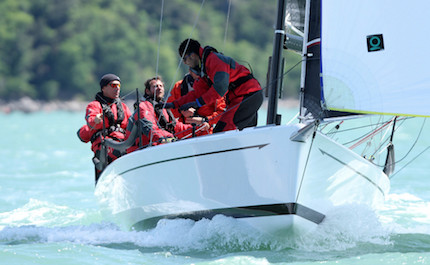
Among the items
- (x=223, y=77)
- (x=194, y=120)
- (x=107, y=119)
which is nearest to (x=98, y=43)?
(x=107, y=119)

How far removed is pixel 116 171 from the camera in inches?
229

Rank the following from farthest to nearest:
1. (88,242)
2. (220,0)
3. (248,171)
A: (220,0) → (88,242) → (248,171)

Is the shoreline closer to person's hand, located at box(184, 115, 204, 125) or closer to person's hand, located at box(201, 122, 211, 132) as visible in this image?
person's hand, located at box(184, 115, 204, 125)

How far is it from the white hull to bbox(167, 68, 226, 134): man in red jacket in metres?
0.68

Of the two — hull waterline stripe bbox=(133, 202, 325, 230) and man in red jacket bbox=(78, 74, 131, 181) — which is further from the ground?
man in red jacket bbox=(78, 74, 131, 181)

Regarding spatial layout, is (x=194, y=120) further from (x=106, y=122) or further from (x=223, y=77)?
(x=223, y=77)

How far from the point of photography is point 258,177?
4742 mm

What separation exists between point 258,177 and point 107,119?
228 centimetres

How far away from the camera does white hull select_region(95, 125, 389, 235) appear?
15.2 ft

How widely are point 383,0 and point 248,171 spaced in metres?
1.44

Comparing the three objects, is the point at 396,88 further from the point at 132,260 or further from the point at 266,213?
the point at 132,260

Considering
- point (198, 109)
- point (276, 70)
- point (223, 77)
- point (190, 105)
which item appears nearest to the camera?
point (276, 70)

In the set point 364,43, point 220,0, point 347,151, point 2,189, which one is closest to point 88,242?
point 347,151

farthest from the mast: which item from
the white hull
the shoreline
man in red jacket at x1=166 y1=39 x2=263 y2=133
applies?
the shoreline
